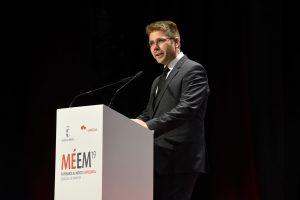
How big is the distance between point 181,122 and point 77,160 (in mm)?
755

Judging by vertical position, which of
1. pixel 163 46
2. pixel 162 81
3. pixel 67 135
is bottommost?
pixel 67 135

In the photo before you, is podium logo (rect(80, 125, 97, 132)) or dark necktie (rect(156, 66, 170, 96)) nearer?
podium logo (rect(80, 125, 97, 132))

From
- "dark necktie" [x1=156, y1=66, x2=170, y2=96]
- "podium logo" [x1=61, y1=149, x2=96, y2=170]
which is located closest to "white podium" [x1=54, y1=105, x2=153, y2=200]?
"podium logo" [x1=61, y1=149, x2=96, y2=170]

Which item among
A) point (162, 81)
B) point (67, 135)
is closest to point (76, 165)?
point (67, 135)

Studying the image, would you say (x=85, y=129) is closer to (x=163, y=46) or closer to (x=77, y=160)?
(x=77, y=160)

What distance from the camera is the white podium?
233cm

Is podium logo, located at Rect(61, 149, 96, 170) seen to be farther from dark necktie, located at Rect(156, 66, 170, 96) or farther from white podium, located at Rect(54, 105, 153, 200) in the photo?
dark necktie, located at Rect(156, 66, 170, 96)

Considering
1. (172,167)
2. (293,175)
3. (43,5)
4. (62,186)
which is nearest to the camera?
(62,186)

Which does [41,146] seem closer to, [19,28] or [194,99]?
[19,28]

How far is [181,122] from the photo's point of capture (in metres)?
2.98

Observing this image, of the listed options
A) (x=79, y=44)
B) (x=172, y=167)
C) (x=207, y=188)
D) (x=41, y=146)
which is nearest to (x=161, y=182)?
(x=172, y=167)

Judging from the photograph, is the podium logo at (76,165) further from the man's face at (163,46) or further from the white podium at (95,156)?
the man's face at (163,46)

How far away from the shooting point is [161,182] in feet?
9.84

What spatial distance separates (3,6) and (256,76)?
7.05 ft
